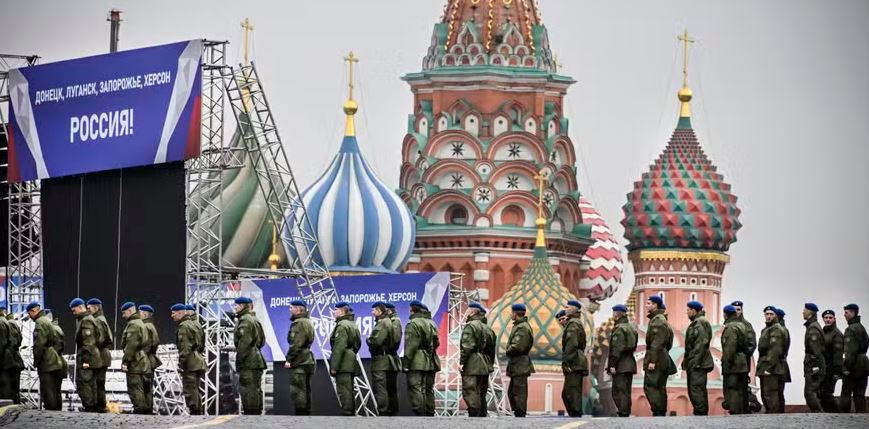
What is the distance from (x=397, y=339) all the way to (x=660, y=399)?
356 centimetres

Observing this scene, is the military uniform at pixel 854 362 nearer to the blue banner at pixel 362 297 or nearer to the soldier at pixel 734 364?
the soldier at pixel 734 364

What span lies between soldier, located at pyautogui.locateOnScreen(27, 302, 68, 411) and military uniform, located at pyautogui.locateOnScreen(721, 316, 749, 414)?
8570 mm

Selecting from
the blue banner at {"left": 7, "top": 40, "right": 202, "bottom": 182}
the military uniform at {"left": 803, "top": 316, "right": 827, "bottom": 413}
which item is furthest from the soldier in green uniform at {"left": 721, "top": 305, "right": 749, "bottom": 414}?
the blue banner at {"left": 7, "top": 40, "right": 202, "bottom": 182}

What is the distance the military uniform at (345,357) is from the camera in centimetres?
3662

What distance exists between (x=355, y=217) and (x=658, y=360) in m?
49.8

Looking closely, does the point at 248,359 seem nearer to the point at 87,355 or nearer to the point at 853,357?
the point at 87,355

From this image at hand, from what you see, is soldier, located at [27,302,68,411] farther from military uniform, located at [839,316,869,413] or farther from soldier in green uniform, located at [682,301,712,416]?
military uniform, located at [839,316,869,413]

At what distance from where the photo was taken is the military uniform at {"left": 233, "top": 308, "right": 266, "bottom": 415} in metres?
36.5

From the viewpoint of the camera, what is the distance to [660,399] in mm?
35438

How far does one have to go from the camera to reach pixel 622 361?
3553 centimetres

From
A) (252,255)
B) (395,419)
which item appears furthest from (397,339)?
(252,255)

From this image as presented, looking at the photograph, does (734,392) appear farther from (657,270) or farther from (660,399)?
(657,270)

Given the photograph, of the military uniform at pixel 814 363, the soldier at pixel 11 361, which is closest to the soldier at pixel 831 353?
the military uniform at pixel 814 363

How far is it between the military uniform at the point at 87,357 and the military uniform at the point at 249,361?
1.80 m
